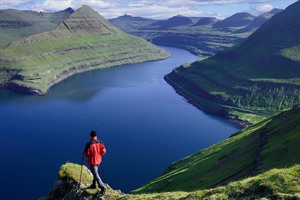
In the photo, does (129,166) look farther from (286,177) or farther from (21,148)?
(286,177)

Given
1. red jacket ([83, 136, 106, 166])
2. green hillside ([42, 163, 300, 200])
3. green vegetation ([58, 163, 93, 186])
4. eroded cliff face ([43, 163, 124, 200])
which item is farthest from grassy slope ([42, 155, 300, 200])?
green vegetation ([58, 163, 93, 186])

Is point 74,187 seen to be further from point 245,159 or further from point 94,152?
point 245,159

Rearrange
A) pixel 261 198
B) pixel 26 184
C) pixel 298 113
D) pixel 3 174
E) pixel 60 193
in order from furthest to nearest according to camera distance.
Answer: pixel 3 174
pixel 26 184
pixel 298 113
pixel 60 193
pixel 261 198

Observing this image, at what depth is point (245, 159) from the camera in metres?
102

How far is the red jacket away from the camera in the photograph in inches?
1380

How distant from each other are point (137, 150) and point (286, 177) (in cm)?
16411

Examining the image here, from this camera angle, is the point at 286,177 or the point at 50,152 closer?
the point at 286,177

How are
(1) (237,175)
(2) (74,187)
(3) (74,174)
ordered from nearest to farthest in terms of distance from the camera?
(2) (74,187) → (3) (74,174) → (1) (237,175)

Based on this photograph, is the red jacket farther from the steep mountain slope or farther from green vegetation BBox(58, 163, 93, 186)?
green vegetation BBox(58, 163, 93, 186)

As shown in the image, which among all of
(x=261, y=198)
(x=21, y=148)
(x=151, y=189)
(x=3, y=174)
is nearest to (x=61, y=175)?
(x=261, y=198)

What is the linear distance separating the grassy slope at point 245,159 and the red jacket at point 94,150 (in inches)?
2116

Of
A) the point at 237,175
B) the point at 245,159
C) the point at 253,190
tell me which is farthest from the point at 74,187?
the point at 245,159

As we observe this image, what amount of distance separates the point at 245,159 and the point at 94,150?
75104 millimetres

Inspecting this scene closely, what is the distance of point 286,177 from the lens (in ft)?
99.0
